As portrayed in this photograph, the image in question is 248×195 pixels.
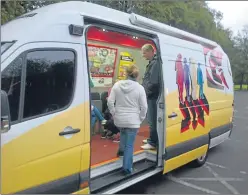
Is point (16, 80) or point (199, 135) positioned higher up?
point (16, 80)

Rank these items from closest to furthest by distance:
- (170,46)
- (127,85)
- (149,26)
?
(127,85)
(149,26)
(170,46)

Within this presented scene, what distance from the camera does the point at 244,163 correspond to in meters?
6.75

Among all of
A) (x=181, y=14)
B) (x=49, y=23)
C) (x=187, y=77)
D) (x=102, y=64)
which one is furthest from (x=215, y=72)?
(x=181, y=14)

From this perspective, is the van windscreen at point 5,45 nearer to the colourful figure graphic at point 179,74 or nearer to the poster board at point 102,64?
the colourful figure graphic at point 179,74

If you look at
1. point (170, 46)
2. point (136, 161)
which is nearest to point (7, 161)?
point (136, 161)

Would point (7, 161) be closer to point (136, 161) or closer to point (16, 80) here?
point (16, 80)

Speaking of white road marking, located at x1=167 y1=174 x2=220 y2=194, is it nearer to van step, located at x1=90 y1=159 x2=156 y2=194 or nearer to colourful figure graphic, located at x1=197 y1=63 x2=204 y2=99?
van step, located at x1=90 y1=159 x2=156 y2=194

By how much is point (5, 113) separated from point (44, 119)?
486 mm

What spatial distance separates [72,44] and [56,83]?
474mm

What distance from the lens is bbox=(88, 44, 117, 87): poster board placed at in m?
7.35

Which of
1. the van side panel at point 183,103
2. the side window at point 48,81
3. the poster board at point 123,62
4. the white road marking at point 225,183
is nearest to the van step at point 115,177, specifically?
the van side panel at point 183,103

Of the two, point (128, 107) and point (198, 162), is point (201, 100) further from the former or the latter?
point (128, 107)

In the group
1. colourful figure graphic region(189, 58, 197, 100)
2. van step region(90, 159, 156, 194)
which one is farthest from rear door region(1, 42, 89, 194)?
colourful figure graphic region(189, 58, 197, 100)

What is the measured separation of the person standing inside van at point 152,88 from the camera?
5031mm
